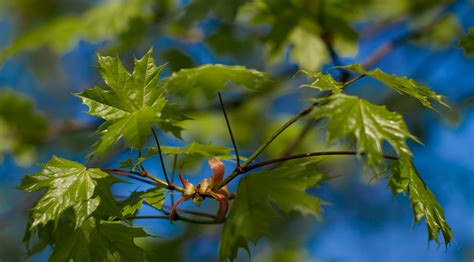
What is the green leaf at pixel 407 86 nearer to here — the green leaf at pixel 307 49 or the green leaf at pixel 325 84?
the green leaf at pixel 325 84

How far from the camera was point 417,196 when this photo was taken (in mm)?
1052

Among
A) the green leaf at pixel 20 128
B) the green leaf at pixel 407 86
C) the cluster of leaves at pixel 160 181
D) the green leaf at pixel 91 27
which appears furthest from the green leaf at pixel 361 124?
Result: the green leaf at pixel 20 128

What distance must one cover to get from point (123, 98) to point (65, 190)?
19 cm

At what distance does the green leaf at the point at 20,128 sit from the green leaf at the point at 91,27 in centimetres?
45

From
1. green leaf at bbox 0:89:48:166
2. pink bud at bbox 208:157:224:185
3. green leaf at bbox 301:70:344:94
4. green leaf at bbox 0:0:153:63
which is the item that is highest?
green leaf at bbox 0:0:153:63

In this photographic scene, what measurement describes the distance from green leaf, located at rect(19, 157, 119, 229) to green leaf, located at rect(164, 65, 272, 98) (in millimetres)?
212

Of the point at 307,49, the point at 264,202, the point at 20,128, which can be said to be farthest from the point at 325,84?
the point at 20,128

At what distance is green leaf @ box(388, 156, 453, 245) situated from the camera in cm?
104

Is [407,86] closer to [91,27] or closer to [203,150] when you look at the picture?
[203,150]

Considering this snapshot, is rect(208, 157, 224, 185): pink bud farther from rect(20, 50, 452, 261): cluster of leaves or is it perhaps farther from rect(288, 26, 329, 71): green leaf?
rect(288, 26, 329, 71): green leaf

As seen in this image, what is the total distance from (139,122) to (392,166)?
445 millimetres

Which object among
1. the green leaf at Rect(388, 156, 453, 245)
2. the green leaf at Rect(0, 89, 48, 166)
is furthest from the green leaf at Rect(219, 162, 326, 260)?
the green leaf at Rect(0, 89, 48, 166)

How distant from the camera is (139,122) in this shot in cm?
101

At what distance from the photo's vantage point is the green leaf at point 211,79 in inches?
44.4
